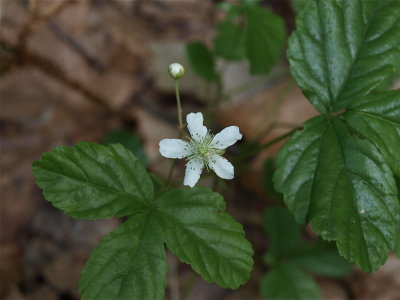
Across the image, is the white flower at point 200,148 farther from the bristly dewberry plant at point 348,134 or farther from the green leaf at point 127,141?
the green leaf at point 127,141

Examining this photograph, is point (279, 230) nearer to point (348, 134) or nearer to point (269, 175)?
point (269, 175)

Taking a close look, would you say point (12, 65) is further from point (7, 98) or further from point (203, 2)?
point (203, 2)

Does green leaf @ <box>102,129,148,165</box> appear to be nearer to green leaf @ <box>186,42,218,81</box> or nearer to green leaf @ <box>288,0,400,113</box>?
green leaf @ <box>186,42,218,81</box>

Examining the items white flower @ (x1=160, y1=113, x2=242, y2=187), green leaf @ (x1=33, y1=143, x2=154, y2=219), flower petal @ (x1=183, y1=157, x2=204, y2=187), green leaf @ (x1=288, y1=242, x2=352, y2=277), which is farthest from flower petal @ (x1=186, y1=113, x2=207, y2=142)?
green leaf @ (x1=288, y1=242, x2=352, y2=277)

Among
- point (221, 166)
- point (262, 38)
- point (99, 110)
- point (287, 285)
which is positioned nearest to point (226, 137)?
point (221, 166)

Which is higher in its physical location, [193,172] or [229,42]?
[229,42]
